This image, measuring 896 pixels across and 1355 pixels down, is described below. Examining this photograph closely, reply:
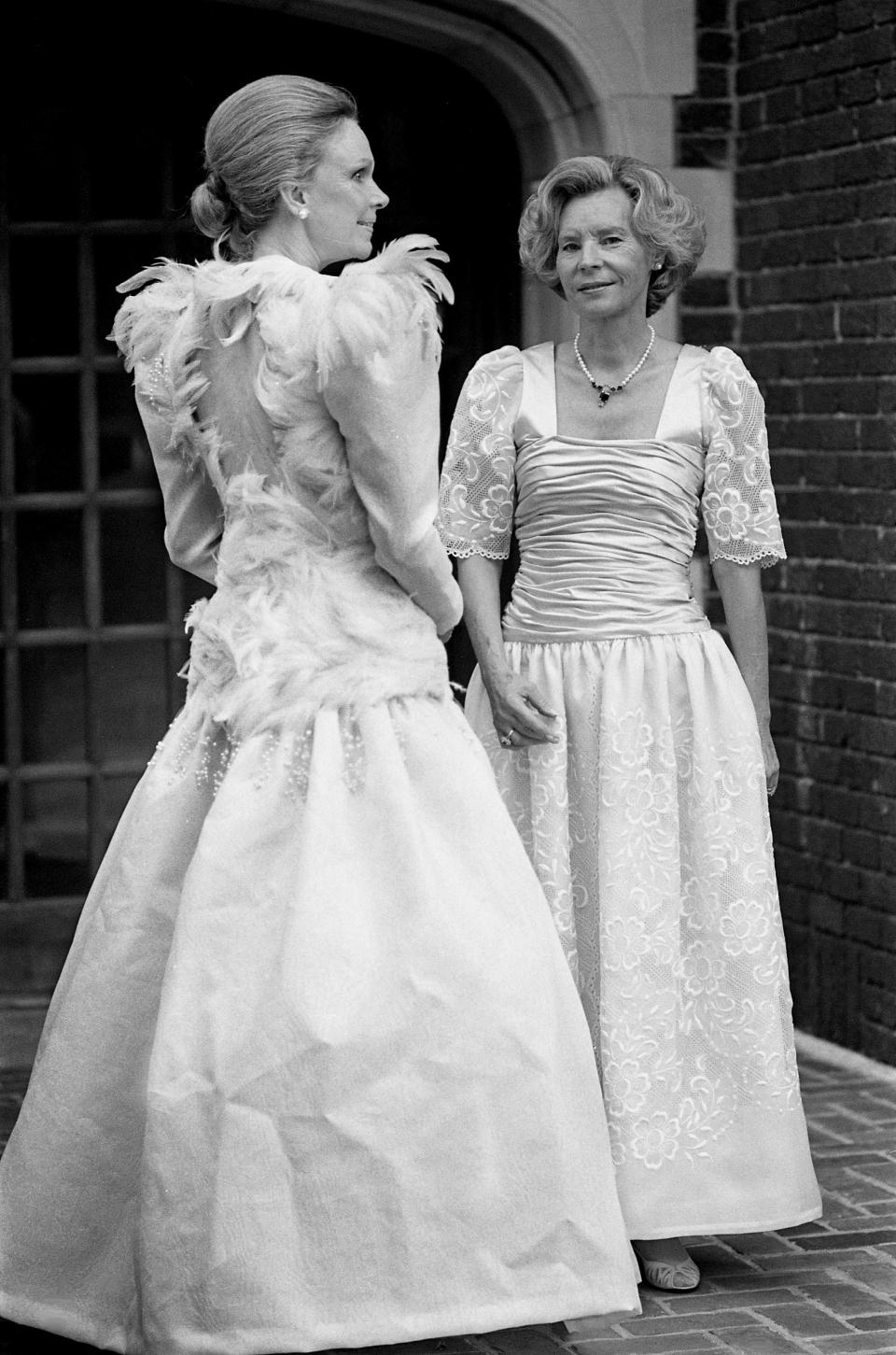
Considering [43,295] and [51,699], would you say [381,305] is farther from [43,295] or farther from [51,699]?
[51,699]

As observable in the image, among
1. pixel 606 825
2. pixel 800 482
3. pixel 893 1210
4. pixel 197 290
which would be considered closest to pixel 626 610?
pixel 606 825

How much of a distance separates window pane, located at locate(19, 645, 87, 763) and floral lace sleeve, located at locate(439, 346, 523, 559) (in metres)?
2.86

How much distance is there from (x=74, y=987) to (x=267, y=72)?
11.9 ft

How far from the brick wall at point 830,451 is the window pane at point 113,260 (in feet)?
6.04

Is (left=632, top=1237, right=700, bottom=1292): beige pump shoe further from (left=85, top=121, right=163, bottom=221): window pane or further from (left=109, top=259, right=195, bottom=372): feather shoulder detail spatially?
(left=85, top=121, right=163, bottom=221): window pane

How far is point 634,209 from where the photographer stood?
4.05 meters

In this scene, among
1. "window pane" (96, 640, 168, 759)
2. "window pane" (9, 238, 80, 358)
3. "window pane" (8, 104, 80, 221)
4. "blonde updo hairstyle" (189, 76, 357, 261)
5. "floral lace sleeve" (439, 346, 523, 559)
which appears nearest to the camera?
"blonde updo hairstyle" (189, 76, 357, 261)

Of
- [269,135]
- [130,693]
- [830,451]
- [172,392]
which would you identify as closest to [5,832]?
[130,693]

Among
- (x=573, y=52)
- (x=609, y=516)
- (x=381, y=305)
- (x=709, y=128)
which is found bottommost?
(x=609, y=516)

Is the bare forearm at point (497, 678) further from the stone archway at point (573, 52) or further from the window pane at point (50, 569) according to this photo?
the window pane at point (50, 569)

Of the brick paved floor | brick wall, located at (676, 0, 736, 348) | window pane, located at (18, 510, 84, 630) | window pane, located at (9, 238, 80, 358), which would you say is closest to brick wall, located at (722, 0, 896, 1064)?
brick wall, located at (676, 0, 736, 348)

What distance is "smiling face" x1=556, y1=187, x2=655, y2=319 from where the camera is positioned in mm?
4023

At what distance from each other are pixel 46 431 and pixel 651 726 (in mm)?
3246

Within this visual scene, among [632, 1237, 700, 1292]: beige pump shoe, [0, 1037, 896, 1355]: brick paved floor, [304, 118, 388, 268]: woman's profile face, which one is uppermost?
[304, 118, 388, 268]: woman's profile face
